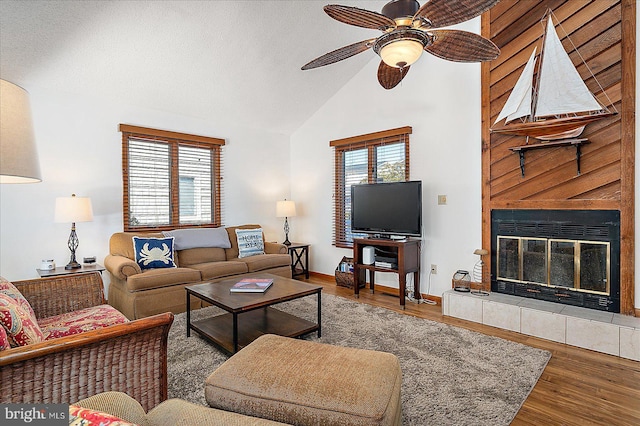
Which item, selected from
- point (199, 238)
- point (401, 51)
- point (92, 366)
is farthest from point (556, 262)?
point (199, 238)

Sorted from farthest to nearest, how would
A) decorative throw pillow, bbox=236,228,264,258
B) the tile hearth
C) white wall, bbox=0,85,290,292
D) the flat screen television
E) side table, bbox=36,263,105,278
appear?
1. decorative throw pillow, bbox=236,228,264,258
2. the flat screen television
3. white wall, bbox=0,85,290,292
4. side table, bbox=36,263,105,278
5. the tile hearth

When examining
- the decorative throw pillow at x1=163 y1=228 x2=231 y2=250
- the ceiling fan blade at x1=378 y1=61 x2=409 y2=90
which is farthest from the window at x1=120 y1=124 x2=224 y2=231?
the ceiling fan blade at x1=378 y1=61 x2=409 y2=90

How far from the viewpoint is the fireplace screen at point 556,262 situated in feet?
9.89

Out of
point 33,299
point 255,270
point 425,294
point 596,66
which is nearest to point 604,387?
point 425,294

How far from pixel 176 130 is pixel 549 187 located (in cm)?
457

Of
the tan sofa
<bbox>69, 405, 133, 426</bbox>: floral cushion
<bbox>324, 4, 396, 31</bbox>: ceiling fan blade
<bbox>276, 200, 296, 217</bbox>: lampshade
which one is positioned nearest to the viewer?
<bbox>69, 405, 133, 426</bbox>: floral cushion

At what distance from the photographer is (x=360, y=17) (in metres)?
1.95

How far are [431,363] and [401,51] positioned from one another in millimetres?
2136

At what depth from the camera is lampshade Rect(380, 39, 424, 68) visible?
6.57 feet

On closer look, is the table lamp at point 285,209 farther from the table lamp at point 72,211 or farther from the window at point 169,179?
the table lamp at point 72,211

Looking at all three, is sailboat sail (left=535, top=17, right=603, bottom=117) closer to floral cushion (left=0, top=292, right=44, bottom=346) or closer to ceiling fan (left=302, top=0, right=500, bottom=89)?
ceiling fan (left=302, top=0, right=500, bottom=89)

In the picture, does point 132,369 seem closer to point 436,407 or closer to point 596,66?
point 436,407

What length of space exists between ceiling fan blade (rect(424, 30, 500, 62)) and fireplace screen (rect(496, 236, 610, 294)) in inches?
79.8

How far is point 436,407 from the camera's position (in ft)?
6.40
